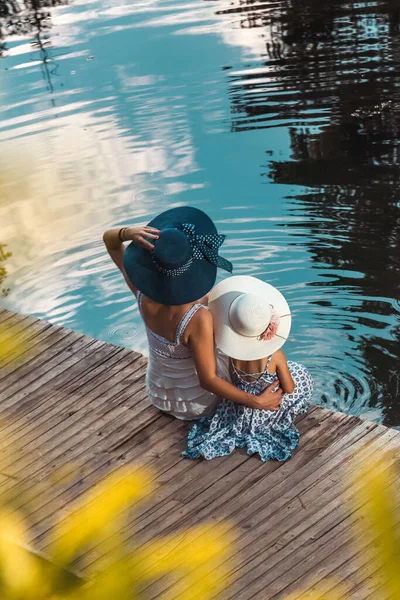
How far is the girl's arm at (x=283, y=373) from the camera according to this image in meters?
3.42

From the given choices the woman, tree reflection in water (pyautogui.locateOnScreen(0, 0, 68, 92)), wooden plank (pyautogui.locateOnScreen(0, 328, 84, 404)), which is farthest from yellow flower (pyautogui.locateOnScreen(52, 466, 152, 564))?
tree reflection in water (pyautogui.locateOnScreen(0, 0, 68, 92))

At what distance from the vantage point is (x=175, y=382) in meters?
3.62

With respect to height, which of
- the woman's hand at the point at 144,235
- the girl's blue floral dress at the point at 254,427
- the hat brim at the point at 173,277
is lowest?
the girl's blue floral dress at the point at 254,427

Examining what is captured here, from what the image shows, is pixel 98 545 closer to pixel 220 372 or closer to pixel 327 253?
pixel 220 372

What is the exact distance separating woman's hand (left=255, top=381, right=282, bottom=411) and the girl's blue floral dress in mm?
30

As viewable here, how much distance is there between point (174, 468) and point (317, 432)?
0.64 metres

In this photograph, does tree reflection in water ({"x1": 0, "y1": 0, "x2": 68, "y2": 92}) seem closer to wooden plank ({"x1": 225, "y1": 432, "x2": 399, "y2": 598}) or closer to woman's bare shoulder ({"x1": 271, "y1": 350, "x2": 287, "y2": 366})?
woman's bare shoulder ({"x1": 271, "y1": 350, "x2": 287, "y2": 366})

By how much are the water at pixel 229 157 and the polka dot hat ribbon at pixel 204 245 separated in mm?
1895

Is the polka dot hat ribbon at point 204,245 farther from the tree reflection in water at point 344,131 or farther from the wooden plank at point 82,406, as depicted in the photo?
the tree reflection in water at point 344,131

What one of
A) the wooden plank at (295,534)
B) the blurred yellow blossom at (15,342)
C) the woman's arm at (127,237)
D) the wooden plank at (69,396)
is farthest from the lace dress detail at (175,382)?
the blurred yellow blossom at (15,342)

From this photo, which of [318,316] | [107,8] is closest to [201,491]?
[318,316]

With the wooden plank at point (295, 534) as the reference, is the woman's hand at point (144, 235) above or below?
above

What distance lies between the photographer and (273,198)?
7.26 meters

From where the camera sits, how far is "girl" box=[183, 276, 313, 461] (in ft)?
10.5
